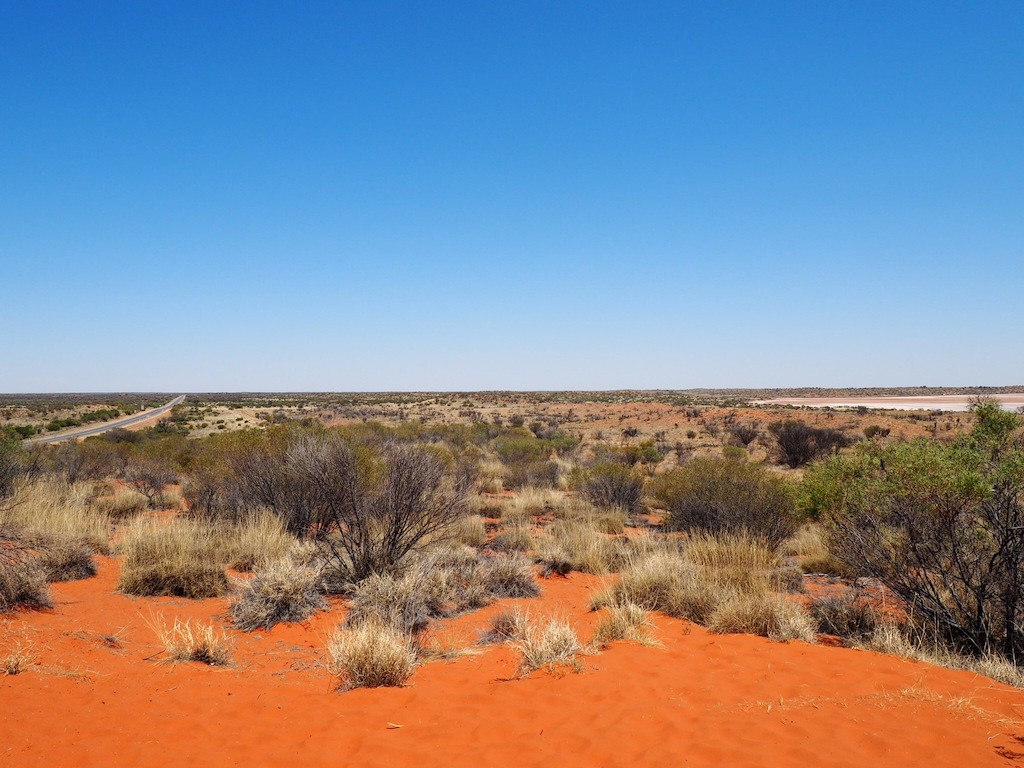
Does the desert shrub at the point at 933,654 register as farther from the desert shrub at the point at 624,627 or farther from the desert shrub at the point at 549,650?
the desert shrub at the point at 549,650

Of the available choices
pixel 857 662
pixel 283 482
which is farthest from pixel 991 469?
pixel 283 482

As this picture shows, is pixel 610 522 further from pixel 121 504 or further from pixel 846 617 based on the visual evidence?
pixel 121 504

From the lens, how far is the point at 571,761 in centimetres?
424

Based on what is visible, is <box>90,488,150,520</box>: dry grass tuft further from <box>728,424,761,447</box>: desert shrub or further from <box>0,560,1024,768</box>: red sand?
<box>728,424,761,447</box>: desert shrub

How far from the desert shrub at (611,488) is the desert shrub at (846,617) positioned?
794 centimetres

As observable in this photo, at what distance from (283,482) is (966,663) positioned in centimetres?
1047

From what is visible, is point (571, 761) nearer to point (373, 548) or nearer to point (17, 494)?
point (373, 548)

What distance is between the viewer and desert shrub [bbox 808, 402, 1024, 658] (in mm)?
6270

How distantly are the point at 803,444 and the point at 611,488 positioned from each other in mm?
12999

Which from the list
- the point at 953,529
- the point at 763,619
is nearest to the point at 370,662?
the point at 763,619

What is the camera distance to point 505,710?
5.08 m

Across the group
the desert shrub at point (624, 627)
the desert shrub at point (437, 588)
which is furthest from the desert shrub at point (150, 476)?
the desert shrub at point (624, 627)

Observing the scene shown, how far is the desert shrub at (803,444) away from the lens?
24328mm

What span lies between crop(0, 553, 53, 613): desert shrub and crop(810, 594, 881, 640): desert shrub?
9617 mm
